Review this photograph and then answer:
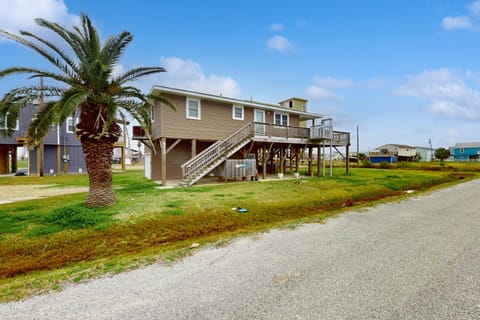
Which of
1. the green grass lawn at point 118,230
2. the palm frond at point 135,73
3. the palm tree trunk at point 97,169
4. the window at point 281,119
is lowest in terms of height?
the green grass lawn at point 118,230

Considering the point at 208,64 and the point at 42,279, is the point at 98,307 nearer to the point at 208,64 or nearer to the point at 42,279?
the point at 42,279

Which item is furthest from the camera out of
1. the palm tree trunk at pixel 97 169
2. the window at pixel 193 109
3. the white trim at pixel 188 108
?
the window at pixel 193 109

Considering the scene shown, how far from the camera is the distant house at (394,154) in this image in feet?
176

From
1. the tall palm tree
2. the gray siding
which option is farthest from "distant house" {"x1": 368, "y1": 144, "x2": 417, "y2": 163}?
the tall palm tree

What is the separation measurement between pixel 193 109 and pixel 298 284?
1297 cm

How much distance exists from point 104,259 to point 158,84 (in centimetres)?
1108

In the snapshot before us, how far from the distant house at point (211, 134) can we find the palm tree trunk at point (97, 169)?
5188mm

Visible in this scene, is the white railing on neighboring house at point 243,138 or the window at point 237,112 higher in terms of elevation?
the window at point 237,112

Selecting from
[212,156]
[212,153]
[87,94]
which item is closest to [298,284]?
[87,94]

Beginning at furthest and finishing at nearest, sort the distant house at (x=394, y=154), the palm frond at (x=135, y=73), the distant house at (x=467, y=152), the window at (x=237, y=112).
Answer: the distant house at (x=467, y=152) < the distant house at (x=394, y=154) < the window at (x=237, y=112) < the palm frond at (x=135, y=73)

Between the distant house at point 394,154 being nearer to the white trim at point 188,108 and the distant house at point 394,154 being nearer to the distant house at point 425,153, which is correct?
the distant house at point 425,153

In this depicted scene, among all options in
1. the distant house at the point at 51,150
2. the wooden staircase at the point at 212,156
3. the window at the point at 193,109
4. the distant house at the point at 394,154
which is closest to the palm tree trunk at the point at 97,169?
the wooden staircase at the point at 212,156

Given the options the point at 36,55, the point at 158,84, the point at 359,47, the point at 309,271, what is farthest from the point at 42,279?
the point at 359,47

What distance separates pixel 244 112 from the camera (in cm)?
1666
